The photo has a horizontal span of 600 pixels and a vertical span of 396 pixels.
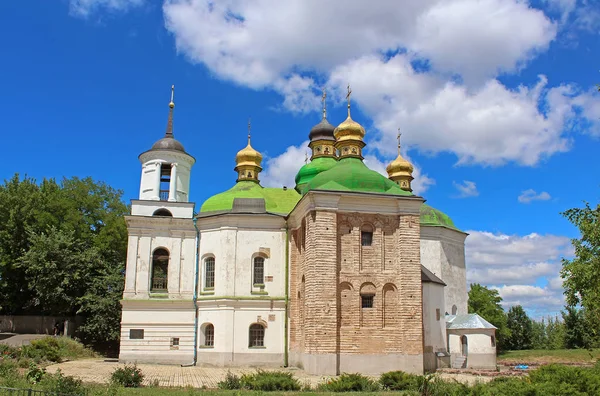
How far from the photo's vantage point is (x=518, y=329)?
5544 centimetres

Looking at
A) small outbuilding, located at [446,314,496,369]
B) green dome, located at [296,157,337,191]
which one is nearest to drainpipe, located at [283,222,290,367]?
green dome, located at [296,157,337,191]

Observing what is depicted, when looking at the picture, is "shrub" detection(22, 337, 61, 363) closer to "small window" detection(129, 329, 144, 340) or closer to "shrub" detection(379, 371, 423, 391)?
"small window" detection(129, 329, 144, 340)

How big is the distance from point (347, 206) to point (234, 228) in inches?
270

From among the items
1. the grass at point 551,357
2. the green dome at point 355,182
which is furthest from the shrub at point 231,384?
the grass at point 551,357

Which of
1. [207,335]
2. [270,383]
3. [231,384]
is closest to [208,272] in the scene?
[207,335]

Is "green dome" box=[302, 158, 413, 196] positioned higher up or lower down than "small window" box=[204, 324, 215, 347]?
higher up

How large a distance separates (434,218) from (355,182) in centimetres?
1069

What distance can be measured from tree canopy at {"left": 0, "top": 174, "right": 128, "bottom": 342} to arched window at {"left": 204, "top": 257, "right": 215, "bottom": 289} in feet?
21.5

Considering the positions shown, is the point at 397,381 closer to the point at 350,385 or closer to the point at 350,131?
the point at 350,385

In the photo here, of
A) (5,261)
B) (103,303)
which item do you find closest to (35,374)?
(103,303)

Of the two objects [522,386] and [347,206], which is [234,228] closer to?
[347,206]

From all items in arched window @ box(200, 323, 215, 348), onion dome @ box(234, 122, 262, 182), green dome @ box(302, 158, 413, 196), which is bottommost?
arched window @ box(200, 323, 215, 348)

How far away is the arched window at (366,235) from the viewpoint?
2439 centimetres

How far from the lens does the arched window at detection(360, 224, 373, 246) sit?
24.4 meters
